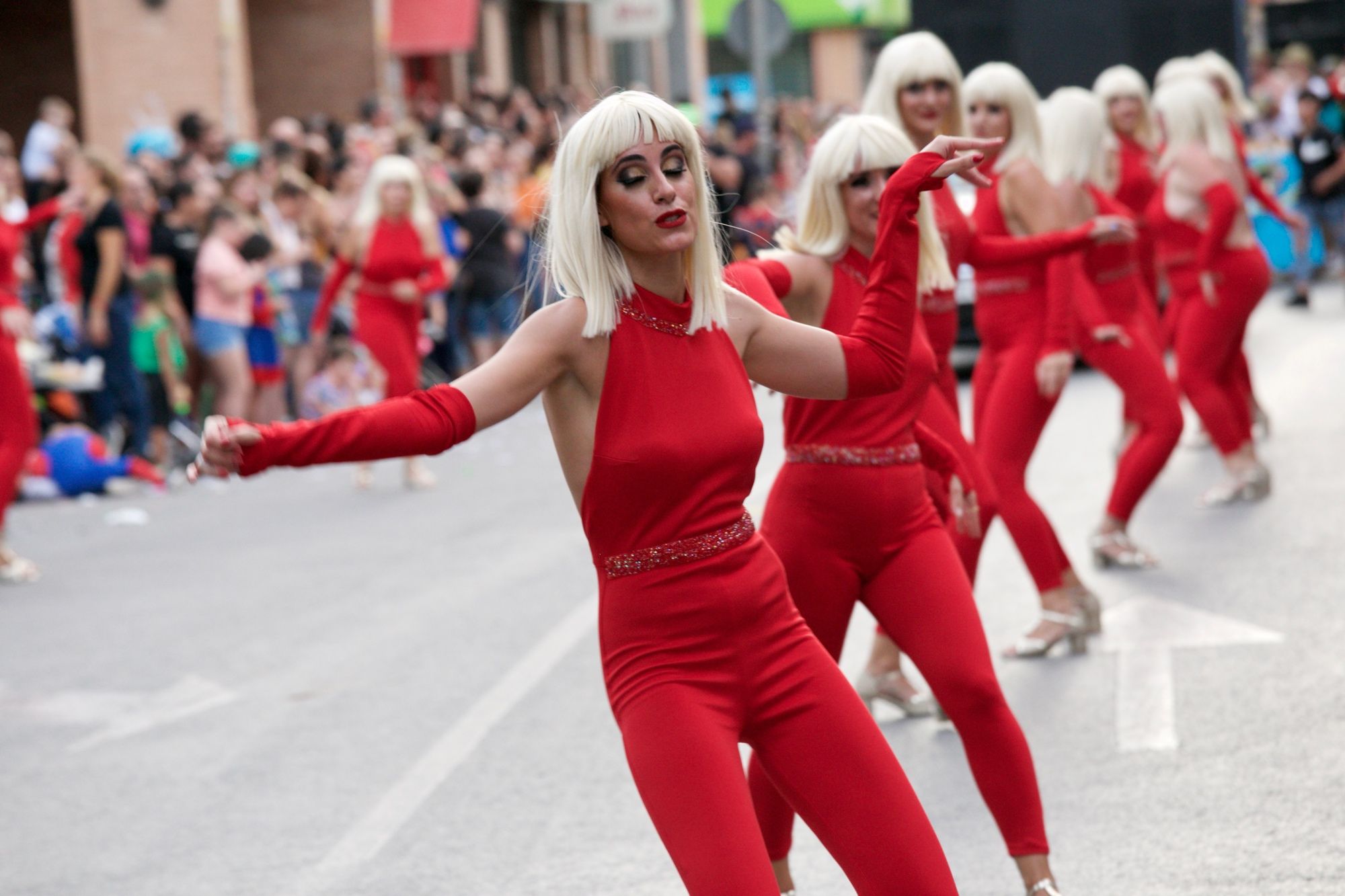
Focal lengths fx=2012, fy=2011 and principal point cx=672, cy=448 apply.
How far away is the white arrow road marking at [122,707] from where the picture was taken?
7.33 metres

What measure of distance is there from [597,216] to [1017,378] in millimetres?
4049

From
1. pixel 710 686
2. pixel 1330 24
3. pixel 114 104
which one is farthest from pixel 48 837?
pixel 1330 24

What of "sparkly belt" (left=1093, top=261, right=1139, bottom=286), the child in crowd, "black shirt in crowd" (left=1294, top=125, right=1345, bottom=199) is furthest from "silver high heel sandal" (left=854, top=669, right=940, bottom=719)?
"black shirt in crowd" (left=1294, top=125, right=1345, bottom=199)

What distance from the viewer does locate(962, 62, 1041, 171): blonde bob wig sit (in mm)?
7184

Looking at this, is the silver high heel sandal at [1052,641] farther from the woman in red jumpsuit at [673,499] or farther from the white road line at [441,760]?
the woman in red jumpsuit at [673,499]

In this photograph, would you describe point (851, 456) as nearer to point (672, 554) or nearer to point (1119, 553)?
point (672, 554)

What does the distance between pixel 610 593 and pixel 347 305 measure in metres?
13.6

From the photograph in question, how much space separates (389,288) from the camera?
13320 millimetres

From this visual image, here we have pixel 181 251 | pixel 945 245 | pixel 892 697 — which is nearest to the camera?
pixel 945 245

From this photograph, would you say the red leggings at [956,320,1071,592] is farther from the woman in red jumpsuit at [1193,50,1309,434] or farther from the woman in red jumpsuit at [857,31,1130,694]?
the woman in red jumpsuit at [1193,50,1309,434]

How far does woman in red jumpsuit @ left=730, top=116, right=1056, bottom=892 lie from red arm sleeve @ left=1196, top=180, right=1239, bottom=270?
480cm

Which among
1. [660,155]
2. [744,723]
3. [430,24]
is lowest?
[744,723]

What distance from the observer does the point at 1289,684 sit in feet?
22.1

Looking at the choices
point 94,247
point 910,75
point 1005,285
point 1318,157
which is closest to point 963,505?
point 910,75
